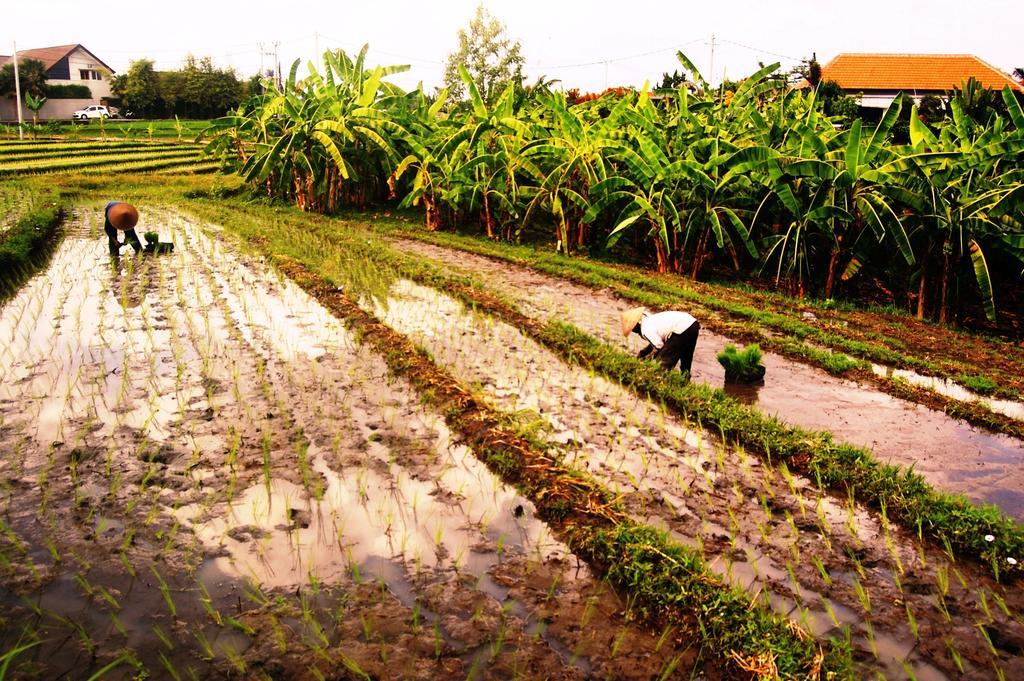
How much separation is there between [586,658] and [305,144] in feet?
32.5

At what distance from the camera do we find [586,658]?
218 centimetres

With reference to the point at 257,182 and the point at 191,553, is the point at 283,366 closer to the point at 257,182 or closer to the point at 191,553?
the point at 191,553

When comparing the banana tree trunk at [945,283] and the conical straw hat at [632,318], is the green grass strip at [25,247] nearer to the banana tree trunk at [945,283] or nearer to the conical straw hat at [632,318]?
the conical straw hat at [632,318]

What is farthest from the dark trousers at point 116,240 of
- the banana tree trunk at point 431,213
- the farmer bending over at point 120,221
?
the banana tree trunk at point 431,213

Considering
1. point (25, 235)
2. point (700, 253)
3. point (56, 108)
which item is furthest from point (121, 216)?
point (56, 108)

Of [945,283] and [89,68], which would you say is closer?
[945,283]

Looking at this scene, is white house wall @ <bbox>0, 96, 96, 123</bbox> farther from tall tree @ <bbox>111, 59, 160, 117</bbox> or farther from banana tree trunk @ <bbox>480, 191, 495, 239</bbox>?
banana tree trunk @ <bbox>480, 191, 495, 239</bbox>

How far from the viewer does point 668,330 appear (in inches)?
170

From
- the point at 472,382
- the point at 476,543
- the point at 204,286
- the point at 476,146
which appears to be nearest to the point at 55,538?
the point at 476,543

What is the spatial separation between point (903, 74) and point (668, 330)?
27.0 metres

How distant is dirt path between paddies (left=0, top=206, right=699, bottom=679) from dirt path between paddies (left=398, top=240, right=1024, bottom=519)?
6.04ft

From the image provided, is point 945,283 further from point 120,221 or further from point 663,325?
point 120,221

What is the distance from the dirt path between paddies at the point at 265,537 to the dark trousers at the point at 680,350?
1.52m

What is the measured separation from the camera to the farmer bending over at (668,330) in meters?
4.29
